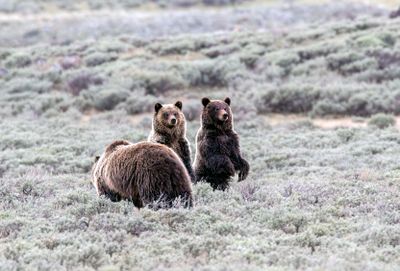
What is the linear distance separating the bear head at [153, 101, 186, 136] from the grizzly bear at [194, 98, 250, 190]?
45 cm

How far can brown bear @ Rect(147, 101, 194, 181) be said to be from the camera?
9945 mm

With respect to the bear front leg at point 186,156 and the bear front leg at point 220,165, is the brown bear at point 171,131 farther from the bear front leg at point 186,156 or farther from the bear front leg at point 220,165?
the bear front leg at point 220,165

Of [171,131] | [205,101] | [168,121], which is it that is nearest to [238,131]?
[205,101]

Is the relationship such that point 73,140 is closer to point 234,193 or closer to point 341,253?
point 234,193

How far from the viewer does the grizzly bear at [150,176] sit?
798cm

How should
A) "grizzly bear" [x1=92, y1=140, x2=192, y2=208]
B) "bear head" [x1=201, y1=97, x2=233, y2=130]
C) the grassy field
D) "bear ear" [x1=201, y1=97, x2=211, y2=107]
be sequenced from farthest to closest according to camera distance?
"bear ear" [x1=201, y1=97, x2=211, y2=107] → "bear head" [x1=201, y1=97, x2=233, y2=130] → "grizzly bear" [x1=92, y1=140, x2=192, y2=208] → the grassy field

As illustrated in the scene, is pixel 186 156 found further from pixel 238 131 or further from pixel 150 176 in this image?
pixel 238 131

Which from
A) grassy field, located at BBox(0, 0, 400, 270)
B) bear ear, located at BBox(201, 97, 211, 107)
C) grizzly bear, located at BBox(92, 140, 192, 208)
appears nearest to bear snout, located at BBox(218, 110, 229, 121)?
bear ear, located at BBox(201, 97, 211, 107)

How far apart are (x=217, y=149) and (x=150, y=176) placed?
2460mm

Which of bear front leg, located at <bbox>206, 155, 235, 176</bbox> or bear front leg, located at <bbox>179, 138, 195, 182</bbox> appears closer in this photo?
bear front leg, located at <bbox>179, 138, 195, 182</bbox>

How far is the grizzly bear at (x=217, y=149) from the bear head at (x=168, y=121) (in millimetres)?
449

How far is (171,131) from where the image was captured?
33.0 ft

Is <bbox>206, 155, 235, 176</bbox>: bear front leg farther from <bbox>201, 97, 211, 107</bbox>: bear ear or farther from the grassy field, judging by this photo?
<bbox>201, 97, 211, 107</bbox>: bear ear

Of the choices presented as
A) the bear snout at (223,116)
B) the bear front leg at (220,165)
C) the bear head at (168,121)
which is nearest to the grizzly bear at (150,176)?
the bear head at (168,121)
